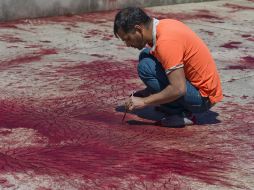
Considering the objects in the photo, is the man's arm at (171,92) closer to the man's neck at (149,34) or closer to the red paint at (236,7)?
the man's neck at (149,34)

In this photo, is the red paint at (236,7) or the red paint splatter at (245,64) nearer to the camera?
the red paint splatter at (245,64)

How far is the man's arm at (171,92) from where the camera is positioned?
13.1 ft

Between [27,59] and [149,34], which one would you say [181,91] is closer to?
[149,34]

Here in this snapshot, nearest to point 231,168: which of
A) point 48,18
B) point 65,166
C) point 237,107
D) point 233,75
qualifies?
point 65,166

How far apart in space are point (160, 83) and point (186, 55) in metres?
0.31

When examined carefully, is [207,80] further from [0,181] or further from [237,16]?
[237,16]

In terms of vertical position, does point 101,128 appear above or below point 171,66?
below

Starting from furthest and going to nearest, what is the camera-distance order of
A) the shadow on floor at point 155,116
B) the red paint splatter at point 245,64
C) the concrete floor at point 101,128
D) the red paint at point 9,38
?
the red paint at point 9,38, the red paint splatter at point 245,64, the shadow on floor at point 155,116, the concrete floor at point 101,128

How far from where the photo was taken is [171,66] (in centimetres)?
396

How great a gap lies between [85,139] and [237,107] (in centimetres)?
157

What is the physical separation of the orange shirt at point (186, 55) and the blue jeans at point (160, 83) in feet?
0.18

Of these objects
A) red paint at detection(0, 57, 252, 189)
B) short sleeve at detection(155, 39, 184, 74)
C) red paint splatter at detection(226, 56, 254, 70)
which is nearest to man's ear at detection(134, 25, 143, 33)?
short sleeve at detection(155, 39, 184, 74)

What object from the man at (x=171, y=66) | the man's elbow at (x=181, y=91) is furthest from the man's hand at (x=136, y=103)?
the man's elbow at (x=181, y=91)

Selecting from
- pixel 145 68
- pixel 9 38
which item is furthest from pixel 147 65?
pixel 9 38
